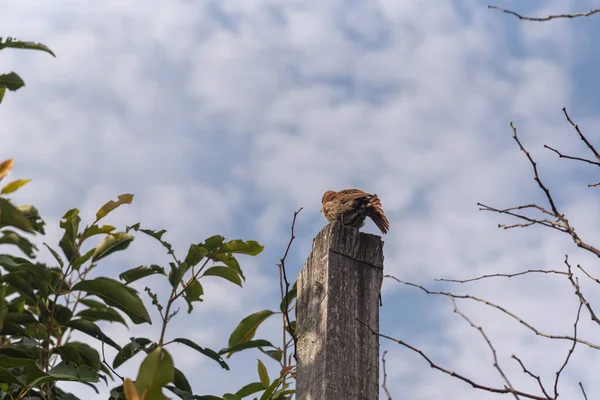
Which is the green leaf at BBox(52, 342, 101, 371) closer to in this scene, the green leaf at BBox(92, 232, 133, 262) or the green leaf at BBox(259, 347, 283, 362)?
the green leaf at BBox(92, 232, 133, 262)

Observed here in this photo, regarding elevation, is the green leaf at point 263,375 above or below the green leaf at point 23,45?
below

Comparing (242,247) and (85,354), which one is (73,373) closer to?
(85,354)

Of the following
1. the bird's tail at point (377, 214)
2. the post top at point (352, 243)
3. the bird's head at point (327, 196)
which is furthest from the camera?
the bird's head at point (327, 196)

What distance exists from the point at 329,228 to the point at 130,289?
1.18 metres

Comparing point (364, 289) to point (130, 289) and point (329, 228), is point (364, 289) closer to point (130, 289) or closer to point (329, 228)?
point (329, 228)

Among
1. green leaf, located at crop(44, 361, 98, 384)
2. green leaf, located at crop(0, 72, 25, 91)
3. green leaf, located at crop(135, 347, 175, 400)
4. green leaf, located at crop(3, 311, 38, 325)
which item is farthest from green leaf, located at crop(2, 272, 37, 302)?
green leaf, located at crop(135, 347, 175, 400)

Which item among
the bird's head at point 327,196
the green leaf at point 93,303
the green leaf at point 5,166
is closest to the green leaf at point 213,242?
the green leaf at point 93,303

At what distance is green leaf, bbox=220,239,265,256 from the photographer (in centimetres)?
305

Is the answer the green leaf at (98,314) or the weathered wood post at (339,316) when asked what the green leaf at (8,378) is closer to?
the green leaf at (98,314)

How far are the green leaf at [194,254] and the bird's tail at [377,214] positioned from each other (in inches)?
31.2

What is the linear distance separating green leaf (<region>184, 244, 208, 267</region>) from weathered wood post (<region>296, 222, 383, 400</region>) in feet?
2.61

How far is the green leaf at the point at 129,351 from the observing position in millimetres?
2908

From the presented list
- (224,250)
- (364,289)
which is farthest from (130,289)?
(364,289)

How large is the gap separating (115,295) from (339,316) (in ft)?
3.52
